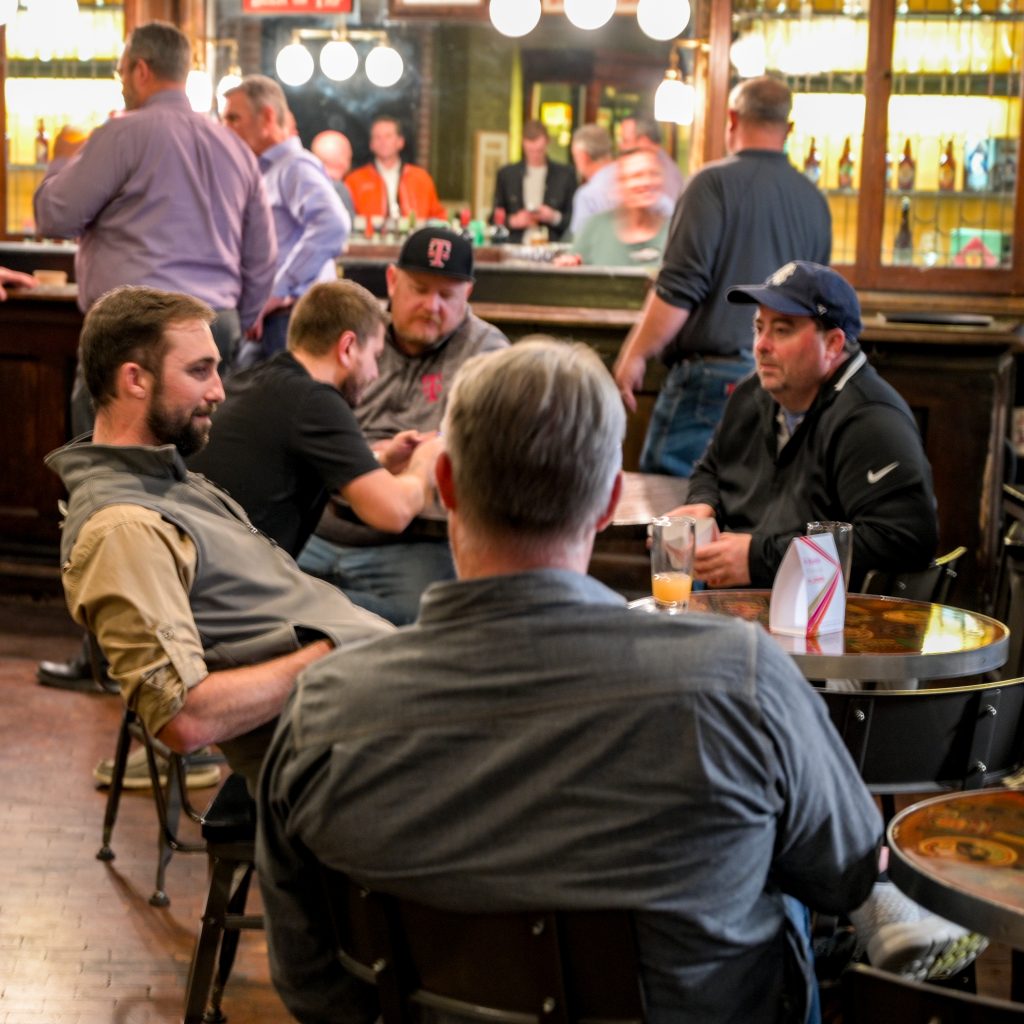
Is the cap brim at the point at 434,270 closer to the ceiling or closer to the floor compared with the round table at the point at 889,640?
closer to the ceiling

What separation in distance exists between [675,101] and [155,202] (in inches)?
157

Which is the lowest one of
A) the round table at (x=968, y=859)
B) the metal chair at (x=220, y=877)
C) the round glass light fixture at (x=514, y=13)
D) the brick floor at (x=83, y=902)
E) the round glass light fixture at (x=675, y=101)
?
the brick floor at (x=83, y=902)

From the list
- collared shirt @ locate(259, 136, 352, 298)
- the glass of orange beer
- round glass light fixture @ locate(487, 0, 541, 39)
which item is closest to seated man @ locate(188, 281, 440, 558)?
the glass of orange beer

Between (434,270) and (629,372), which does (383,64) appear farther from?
(434,270)

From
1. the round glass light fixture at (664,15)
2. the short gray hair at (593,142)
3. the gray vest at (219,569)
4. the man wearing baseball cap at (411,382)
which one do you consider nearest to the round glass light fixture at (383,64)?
the short gray hair at (593,142)

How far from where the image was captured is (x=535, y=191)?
10141 mm

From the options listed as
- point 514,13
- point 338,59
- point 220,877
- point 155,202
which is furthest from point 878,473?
point 338,59

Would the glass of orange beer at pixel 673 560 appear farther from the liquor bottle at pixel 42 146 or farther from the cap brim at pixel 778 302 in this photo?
the liquor bottle at pixel 42 146

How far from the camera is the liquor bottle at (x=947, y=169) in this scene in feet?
23.9

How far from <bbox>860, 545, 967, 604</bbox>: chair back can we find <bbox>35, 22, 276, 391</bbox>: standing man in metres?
2.34

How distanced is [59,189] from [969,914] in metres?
3.75

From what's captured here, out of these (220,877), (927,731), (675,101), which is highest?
(675,101)

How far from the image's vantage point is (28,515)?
5.52 m

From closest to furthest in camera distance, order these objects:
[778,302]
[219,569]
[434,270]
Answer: [219,569] < [778,302] < [434,270]
